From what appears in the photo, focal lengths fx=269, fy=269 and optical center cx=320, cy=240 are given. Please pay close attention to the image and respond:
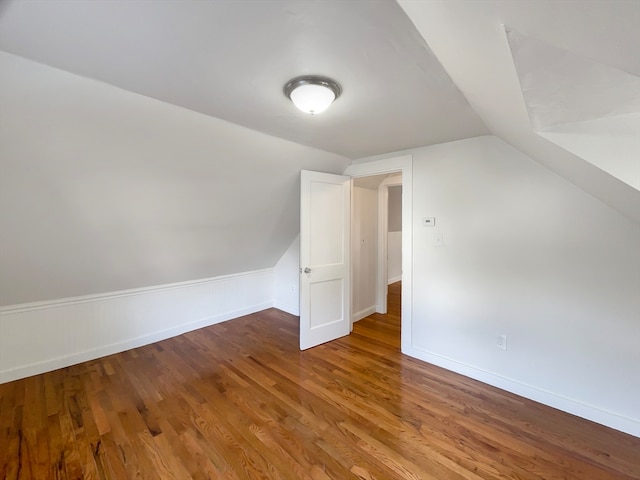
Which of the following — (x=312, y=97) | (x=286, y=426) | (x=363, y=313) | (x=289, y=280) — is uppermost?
(x=312, y=97)

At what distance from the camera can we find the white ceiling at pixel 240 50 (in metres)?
1.00

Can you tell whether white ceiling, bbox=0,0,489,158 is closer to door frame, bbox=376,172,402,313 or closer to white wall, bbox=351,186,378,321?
white wall, bbox=351,186,378,321

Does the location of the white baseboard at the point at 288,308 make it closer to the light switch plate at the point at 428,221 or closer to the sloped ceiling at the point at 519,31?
the light switch plate at the point at 428,221

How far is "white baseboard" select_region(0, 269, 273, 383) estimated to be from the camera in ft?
8.19

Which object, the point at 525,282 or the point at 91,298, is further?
the point at 91,298

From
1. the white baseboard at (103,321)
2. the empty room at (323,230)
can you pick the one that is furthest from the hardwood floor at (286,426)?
the white baseboard at (103,321)

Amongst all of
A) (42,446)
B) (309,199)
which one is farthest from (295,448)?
(309,199)

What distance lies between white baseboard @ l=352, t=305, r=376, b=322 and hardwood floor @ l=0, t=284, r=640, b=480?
42.8 inches

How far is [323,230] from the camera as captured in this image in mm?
3170

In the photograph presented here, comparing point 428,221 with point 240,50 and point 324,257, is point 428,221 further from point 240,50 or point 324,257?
point 240,50

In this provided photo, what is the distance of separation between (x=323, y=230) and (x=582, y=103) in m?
2.37

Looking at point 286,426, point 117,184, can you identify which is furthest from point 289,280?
point 117,184

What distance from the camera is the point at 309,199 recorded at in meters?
3.02

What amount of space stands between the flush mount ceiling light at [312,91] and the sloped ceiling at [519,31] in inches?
22.5
